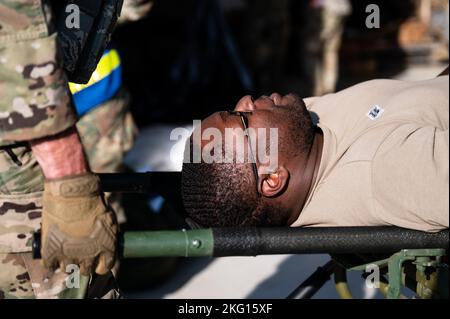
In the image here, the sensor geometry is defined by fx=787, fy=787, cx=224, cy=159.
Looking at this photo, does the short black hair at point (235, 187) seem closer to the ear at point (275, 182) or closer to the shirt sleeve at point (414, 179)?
the ear at point (275, 182)

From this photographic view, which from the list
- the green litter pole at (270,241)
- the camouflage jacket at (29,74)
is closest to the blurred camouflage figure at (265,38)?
the green litter pole at (270,241)

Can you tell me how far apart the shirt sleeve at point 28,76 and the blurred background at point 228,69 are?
6.14ft

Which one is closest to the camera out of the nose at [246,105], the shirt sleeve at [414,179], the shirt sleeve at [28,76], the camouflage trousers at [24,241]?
the shirt sleeve at [28,76]

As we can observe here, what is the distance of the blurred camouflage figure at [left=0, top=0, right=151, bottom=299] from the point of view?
70.8 inches

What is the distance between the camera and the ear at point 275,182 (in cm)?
230

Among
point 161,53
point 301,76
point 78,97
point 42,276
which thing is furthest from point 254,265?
point 301,76

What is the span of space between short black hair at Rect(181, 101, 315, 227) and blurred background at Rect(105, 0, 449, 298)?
1.35m

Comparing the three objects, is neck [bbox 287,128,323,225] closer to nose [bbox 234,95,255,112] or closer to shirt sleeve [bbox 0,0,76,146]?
nose [bbox 234,95,255,112]

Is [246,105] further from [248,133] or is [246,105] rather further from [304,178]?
[304,178]

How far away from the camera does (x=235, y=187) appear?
91.6 inches

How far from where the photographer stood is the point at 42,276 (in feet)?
7.00

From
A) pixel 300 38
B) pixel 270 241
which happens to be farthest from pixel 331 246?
pixel 300 38

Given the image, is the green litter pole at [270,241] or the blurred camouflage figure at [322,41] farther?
the blurred camouflage figure at [322,41]
